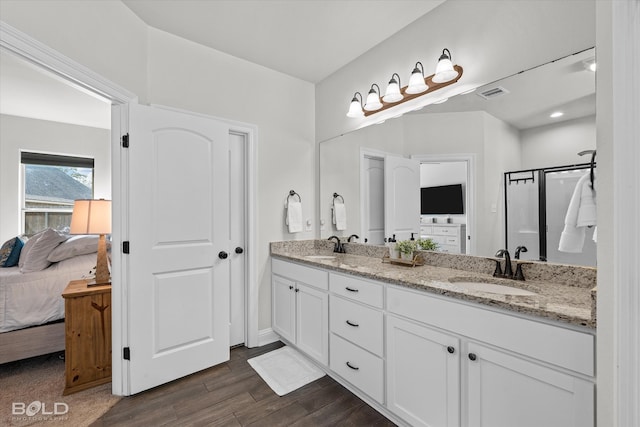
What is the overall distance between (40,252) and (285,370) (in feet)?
7.58

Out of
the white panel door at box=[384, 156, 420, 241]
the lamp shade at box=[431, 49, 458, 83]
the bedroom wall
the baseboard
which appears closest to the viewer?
the lamp shade at box=[431, 49, 458, 83]

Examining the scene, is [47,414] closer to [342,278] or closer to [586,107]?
[342,278]

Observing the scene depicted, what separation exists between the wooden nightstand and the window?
128 inches

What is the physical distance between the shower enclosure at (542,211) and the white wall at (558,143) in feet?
0.13

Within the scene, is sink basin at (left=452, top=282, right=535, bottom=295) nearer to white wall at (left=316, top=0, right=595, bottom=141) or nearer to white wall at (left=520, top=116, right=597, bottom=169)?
white wall at (left=520, top=116, right=597, bottom=169)

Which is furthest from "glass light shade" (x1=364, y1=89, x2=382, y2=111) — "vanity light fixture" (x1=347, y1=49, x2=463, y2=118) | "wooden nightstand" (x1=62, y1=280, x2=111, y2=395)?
"wooden nightstand" (x1=62, y1=280, x2=111, y2=395)

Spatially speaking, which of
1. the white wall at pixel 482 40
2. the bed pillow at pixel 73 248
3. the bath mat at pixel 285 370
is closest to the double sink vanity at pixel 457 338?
the bath mat at pixel 285 370

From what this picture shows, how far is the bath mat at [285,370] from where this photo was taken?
214 cm

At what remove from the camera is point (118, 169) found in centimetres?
202

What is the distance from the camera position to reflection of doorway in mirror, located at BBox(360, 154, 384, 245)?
2.53m

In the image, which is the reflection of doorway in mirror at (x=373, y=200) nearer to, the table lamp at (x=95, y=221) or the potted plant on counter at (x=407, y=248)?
the potted plant on counter at (x=407, y=248)

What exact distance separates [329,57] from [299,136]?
79 centimetres

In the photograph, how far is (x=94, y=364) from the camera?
2123mm

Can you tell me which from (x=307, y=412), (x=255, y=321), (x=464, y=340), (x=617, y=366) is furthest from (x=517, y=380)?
(x=255, y=321)
